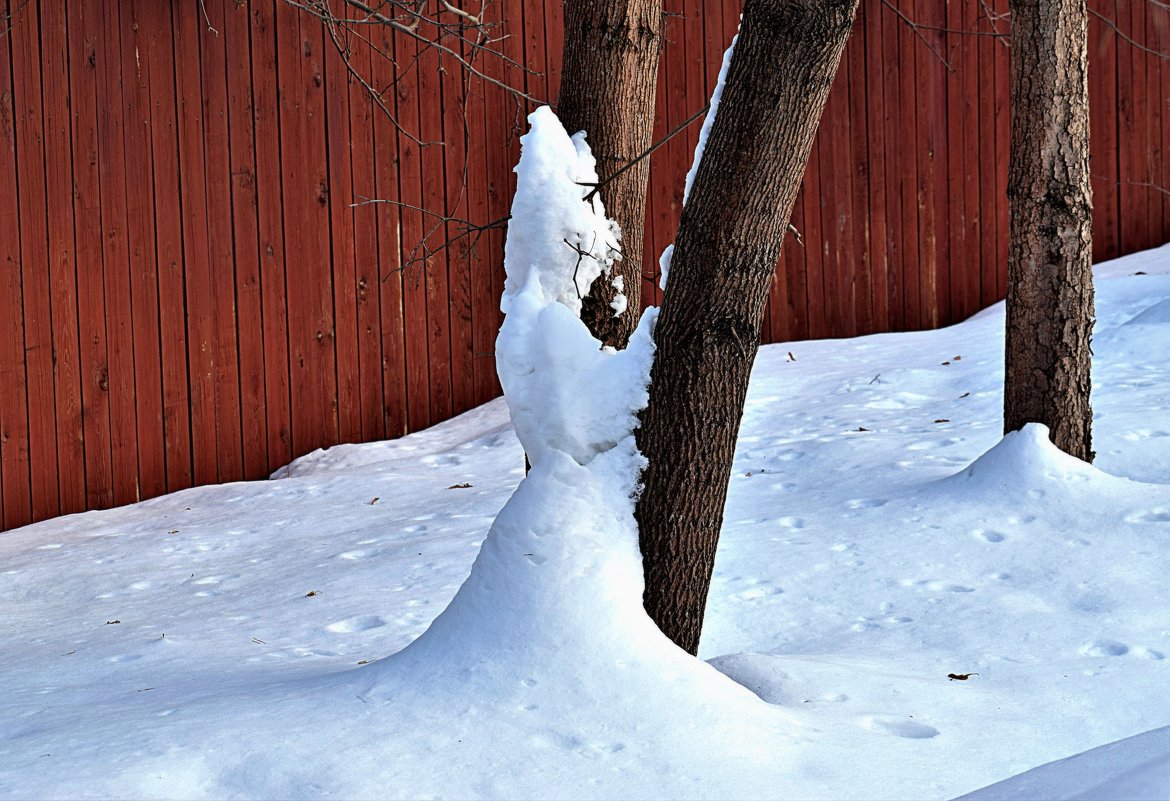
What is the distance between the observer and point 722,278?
100 inches

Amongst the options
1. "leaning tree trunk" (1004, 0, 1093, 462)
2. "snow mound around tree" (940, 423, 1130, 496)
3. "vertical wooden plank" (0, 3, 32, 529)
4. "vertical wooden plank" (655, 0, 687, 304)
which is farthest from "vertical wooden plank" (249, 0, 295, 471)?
"leaning tree trunk" (1004, 0, 1093, 462)

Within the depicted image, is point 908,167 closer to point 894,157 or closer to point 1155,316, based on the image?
point 894,157

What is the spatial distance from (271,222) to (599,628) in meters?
4.12

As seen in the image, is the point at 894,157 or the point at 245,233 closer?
the point at 245,233

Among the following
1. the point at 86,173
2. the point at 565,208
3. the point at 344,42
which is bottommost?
the point at 565,208

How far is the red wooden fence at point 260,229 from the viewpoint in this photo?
5.45 m

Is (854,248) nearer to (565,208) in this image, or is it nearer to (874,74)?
(874,74)

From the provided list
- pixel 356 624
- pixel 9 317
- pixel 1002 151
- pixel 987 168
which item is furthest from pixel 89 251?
pixel 1002 151

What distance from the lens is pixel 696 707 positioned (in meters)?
2.28

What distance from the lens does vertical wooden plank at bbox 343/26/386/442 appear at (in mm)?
6164

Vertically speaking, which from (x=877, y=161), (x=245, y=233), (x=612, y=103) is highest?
A: (x=877, y=161)

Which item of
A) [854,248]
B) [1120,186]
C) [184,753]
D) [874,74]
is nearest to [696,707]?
[184,753]

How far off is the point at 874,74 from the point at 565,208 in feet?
16.6

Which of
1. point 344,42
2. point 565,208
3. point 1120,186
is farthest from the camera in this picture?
point 1120,186
